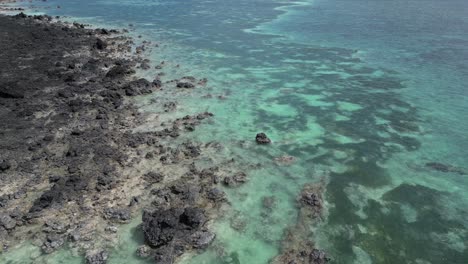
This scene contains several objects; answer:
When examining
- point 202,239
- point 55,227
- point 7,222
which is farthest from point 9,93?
point 202,239

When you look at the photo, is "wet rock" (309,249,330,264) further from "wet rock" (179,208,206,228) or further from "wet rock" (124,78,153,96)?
"wet rock" (124,78,153,96)

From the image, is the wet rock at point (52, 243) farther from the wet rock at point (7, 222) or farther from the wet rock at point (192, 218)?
the wet rock at point (192, 218)

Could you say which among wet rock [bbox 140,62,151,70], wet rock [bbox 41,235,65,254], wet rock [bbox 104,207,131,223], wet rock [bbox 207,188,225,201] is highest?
wet rock [bbox 140,62,151,70]

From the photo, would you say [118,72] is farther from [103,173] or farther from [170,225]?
[170,225]

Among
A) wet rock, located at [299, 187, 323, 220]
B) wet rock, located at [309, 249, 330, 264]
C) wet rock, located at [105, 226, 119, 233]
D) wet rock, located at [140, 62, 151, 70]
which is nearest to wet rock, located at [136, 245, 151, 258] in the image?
wet rock, located at [105, 226, 119, 233]

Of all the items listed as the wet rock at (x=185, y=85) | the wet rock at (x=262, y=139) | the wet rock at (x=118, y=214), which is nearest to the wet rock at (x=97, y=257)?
the wet rock at (x=118, y=214)
